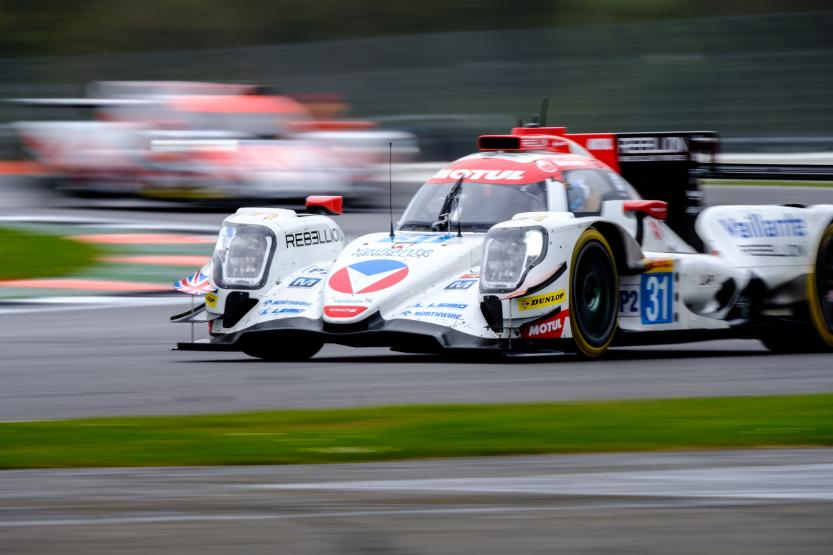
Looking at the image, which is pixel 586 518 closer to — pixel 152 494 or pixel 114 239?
pixel 152 494

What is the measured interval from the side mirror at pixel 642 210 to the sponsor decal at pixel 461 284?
1.33 metres

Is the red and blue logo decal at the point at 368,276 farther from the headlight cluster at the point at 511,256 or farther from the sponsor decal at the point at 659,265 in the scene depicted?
the sponsor decal at the point at 659,265

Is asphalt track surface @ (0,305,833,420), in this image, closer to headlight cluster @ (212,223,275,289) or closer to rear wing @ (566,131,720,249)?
headlight cluster @ (212,223,275,289)

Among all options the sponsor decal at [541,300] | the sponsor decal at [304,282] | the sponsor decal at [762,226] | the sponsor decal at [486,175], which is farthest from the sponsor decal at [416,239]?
the sponsor decal at [762,226]

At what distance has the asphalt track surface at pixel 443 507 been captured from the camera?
14.4 feet

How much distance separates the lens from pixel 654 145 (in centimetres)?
1108

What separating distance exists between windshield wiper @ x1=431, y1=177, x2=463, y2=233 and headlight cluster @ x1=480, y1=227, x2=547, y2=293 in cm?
98

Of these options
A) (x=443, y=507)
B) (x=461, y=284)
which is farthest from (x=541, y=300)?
(x=443, y=507)

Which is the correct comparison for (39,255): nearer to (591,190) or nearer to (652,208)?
(591,190)

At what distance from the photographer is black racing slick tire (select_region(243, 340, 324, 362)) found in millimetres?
9617

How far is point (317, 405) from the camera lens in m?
7.30

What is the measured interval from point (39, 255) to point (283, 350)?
26.5 feet

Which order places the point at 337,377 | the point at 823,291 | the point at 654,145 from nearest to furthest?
the point at 337,377
the point at 823,291
the point at 654,145

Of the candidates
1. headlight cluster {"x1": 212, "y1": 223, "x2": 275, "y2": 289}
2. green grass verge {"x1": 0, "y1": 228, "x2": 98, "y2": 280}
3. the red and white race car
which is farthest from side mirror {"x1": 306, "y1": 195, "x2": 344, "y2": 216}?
the red and white race car
